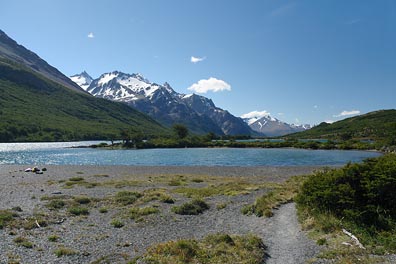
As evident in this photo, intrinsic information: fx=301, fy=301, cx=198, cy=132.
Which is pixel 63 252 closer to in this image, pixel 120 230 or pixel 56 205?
pixel 120 230

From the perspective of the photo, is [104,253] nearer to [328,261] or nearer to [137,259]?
[137,259]

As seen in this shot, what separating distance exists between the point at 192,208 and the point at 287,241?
37.3 ft

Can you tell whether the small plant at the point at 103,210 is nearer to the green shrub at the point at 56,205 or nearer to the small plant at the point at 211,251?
the green shrub at the point at 56,205

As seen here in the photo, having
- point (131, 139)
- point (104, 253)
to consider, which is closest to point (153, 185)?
point (104, 253)

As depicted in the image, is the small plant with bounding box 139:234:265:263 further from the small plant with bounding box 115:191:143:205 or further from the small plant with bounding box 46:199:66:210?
the small plant with bounding box 46:199:66:210

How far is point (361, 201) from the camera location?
1897 centimetres

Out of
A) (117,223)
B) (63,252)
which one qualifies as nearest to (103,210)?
(117,223)

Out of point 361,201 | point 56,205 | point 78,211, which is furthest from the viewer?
point 56,205

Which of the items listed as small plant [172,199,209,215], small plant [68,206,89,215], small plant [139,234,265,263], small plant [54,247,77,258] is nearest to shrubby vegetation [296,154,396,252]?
small plant [139,234,265,263]

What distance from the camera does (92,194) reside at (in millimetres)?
37250

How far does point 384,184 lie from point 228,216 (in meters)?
12.5

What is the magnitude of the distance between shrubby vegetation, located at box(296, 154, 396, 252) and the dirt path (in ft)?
4.94

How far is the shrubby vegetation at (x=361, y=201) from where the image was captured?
17016mm

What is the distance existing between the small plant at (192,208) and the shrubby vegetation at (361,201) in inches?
395
